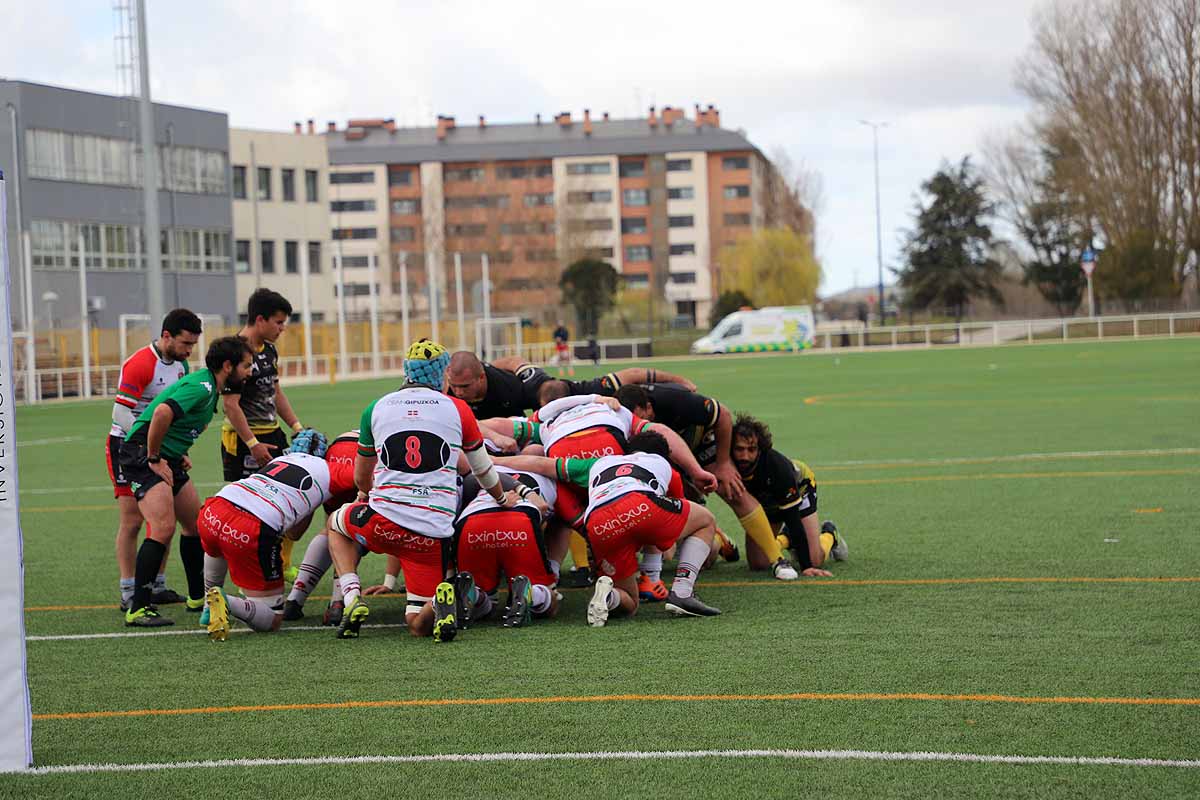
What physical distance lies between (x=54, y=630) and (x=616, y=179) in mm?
117422

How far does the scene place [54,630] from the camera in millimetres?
8484

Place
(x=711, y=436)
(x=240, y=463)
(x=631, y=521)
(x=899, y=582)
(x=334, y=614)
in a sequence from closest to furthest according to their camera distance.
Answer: (x=631, y=521) < (x=334, y=614) < (x=899, y=582) < (x=711, y=436) < (x=240, y=463)

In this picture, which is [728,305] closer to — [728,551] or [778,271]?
[778,271]

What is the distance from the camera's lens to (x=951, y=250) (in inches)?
3250

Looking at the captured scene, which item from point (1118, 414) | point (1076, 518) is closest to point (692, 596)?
point (1076, 518)

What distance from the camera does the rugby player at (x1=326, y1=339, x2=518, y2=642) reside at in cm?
772

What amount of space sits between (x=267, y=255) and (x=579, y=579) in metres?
68.5

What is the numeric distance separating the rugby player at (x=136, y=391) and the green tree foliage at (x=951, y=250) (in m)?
76.3

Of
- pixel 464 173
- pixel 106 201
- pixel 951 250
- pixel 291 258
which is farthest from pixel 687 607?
pixel 464 173

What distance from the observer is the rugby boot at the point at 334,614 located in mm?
8414

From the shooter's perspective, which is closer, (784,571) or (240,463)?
(784,571)

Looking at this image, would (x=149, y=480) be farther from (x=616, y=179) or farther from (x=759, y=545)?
(x=616, y=179)

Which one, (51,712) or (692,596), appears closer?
(51,712)

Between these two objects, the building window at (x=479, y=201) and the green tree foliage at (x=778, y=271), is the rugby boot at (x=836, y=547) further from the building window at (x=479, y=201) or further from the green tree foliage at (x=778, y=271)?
the building window at (x=479, y=201)
